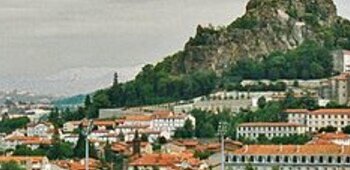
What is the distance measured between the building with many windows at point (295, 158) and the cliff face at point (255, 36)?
39.2 metres

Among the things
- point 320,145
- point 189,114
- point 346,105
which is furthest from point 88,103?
point 320,145

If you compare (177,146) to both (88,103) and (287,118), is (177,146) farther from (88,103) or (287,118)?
(88,103)

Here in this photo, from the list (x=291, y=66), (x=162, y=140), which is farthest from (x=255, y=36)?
(x=162, y=140)

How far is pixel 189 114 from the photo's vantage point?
73.9 metres

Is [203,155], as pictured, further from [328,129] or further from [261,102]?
[261,102]

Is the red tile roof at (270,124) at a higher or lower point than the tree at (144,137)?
higher

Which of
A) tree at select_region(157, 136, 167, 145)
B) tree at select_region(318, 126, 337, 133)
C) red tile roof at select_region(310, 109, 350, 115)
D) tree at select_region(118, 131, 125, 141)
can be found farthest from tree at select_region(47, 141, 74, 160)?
red tile roof at select_region(310, 109, 350, 115)

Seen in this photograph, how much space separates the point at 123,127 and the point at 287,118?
9.97m

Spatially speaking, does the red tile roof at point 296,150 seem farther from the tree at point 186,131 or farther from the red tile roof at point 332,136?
the tree at point 186,131

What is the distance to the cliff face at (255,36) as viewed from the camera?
90.6 meters

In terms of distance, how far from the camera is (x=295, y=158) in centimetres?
4950

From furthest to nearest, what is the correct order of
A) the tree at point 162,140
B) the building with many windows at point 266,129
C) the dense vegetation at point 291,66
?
the dense vegetation at point 291,66 < the tree at point 162,140 < the building with many windows at point 266,129

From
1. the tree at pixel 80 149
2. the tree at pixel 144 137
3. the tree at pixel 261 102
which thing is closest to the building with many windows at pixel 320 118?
the tree at pixel 261 102

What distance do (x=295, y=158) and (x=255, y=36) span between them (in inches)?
1670
